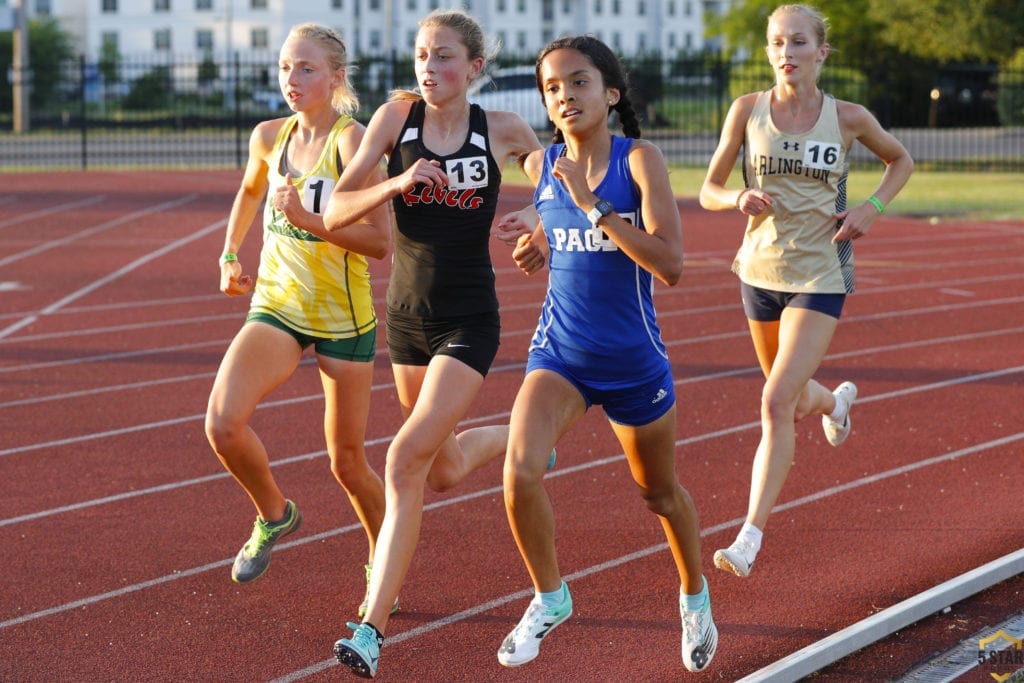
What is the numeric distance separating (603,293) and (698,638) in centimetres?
107

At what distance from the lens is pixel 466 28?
179 inches

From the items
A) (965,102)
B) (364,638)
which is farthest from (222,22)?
(364,638)

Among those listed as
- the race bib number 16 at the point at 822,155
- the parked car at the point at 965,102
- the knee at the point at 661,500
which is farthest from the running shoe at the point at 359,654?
the parked car at the point at 965,102

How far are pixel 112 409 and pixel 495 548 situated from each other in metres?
3.34

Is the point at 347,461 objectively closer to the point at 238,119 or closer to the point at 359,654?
the point at 359,654

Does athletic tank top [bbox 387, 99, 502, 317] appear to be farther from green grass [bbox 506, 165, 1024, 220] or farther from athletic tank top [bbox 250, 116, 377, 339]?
green grass [bbox 506, 165, 1024, 220]

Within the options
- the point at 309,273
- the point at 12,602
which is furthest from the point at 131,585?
the point at 309,273

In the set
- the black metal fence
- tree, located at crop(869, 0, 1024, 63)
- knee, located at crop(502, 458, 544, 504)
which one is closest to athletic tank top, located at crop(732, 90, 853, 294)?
knee, located at crop(502, 458, 544, 504)

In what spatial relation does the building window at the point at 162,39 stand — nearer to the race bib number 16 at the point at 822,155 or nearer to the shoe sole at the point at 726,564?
the race bib number 16 at the point at 822,155

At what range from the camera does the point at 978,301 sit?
11.9 metres

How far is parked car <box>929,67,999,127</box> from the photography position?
130 ft

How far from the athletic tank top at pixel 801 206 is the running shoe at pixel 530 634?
198cm

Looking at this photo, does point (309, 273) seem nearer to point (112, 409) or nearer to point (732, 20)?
point (112, 409)

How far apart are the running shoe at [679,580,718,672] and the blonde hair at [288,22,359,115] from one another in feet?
6.99
